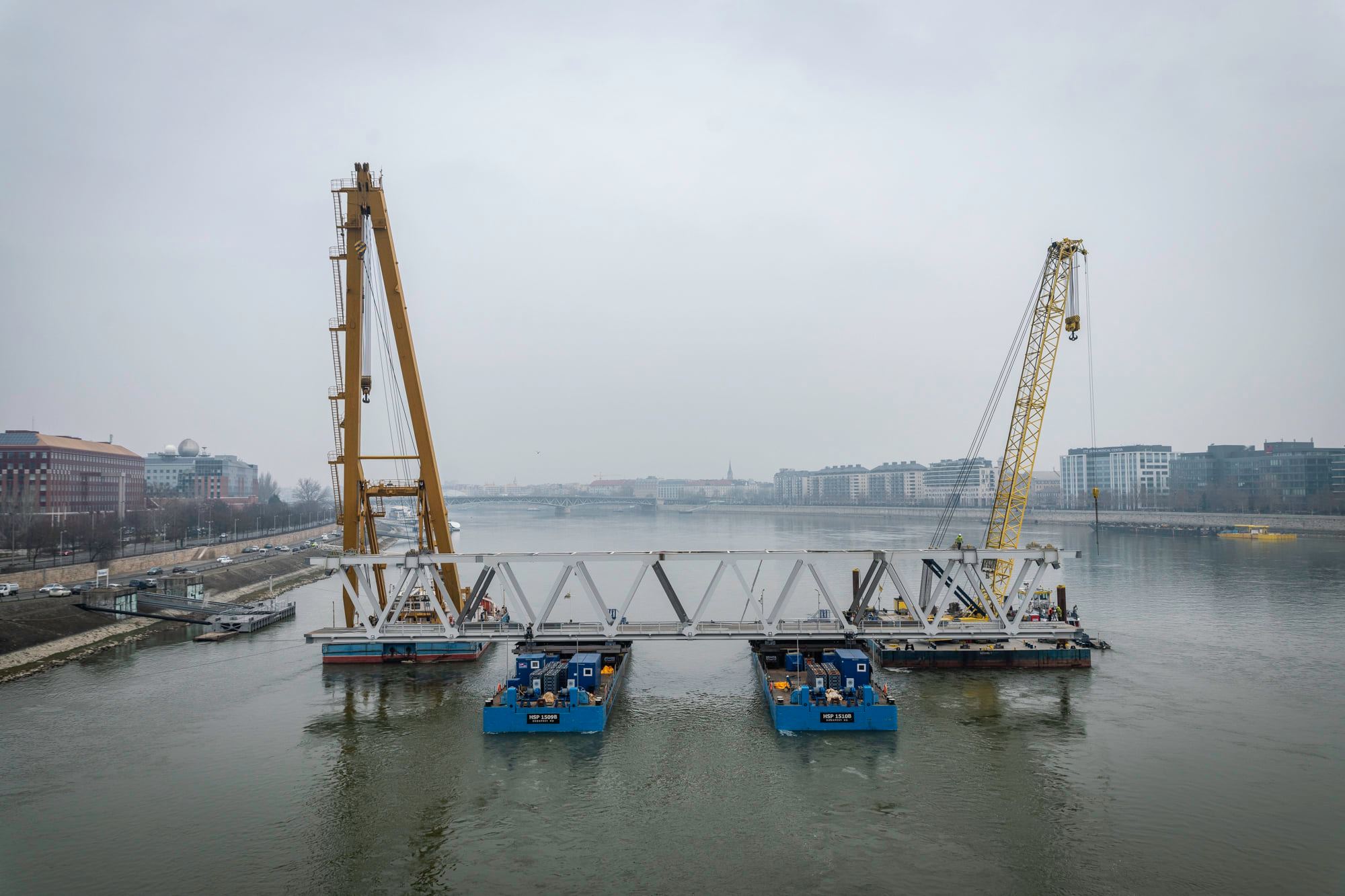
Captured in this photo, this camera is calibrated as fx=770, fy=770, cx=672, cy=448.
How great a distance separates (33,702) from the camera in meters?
28.3

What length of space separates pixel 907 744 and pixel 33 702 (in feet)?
102

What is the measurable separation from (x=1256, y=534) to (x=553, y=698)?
9797 cm

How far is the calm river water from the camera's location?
16.3 meters

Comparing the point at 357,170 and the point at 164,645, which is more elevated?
the point at 357,170

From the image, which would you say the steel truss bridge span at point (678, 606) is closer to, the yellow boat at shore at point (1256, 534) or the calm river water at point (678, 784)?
the calm river water at point (678, 784)

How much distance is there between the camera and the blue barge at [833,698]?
24594 millimetres

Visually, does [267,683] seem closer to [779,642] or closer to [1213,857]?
[779,642]

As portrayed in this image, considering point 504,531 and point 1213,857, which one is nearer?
point 1213,857

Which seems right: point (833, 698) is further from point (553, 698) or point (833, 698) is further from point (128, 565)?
point (128, 565)

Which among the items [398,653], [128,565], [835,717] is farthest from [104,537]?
[835,717]

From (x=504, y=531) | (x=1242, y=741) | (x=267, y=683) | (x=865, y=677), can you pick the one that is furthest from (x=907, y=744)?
(x=504, y=531)

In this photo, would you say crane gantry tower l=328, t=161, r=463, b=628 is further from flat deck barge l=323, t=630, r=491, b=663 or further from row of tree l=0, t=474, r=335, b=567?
row of tree l=0, t=474, r=335, b=567

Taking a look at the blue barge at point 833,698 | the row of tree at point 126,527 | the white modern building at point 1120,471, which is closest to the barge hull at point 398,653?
the blue barge at point 833,698

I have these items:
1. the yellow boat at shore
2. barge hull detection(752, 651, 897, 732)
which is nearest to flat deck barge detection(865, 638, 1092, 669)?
barge hull detection(752, 651, 897, 732)
